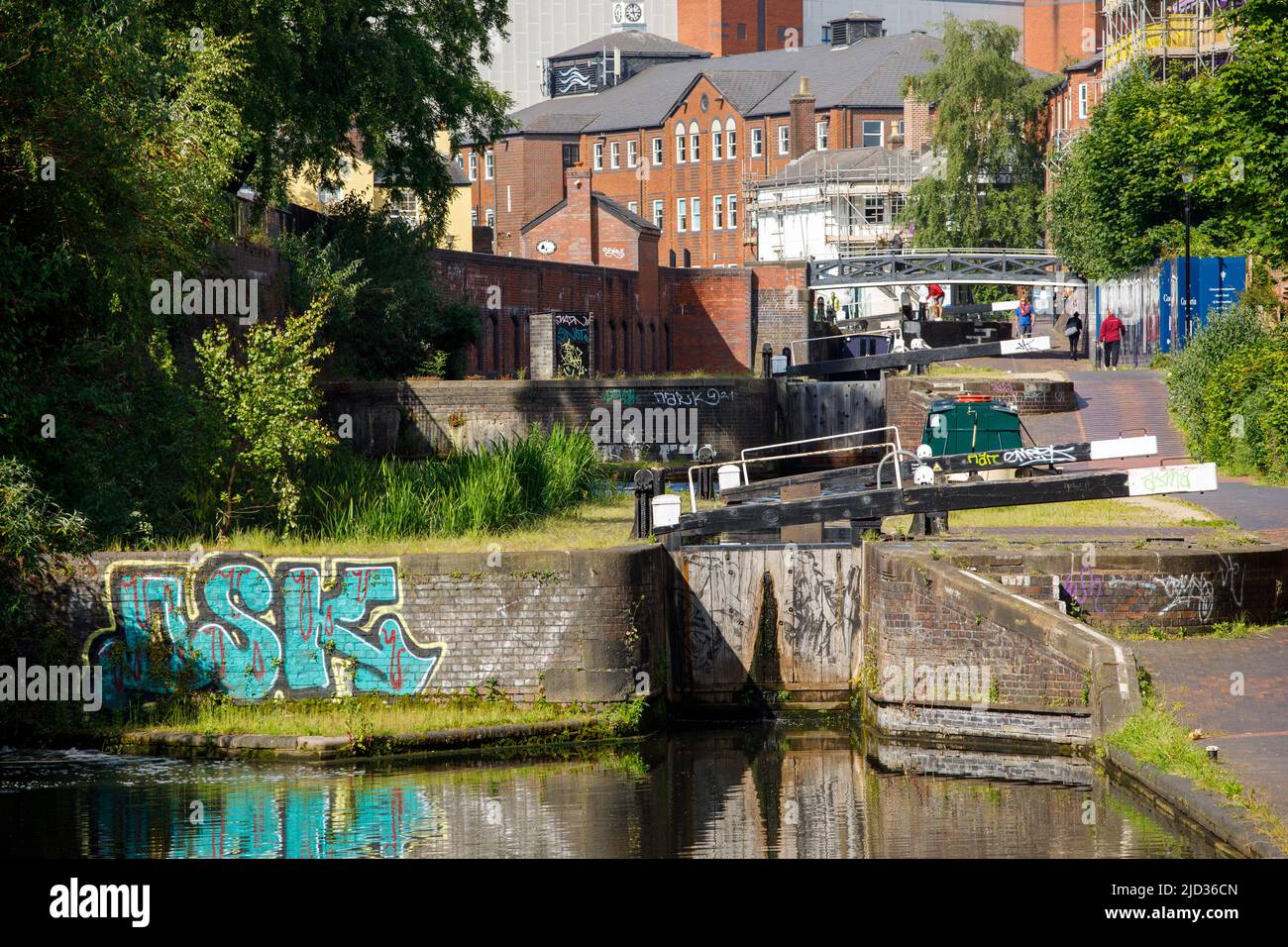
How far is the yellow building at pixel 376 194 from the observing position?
105 feet

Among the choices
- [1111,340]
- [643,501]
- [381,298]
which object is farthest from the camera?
[1111,340]

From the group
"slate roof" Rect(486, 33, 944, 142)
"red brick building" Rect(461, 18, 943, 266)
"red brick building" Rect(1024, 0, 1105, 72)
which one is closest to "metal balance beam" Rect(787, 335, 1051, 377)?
"red brick building" Rect(461, 18, 943, 266)

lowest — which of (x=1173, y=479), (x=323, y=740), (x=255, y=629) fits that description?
(x=323, y=740)

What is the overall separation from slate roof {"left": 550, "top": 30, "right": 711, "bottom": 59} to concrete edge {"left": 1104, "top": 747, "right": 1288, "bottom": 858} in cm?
10171

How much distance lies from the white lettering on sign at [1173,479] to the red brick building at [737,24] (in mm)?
100422

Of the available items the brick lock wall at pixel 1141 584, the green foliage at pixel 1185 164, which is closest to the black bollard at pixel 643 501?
the brick lock wall at pixel 1141 584

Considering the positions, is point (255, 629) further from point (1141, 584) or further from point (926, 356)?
point (926, 356)

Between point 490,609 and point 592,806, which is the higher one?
point 490,609

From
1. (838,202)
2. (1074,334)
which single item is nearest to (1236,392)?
(1074,334)

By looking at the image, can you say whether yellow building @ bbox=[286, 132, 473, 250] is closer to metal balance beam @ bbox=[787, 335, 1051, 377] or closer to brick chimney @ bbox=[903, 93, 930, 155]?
metal balance beam @ bbox=[787, 335, 1051, 377]

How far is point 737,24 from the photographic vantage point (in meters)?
115

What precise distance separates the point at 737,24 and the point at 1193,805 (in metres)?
109

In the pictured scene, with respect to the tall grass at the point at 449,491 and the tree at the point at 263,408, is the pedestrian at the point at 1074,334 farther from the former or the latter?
the tree at the point at 263,408

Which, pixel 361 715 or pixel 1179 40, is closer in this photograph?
pixel 361 715
